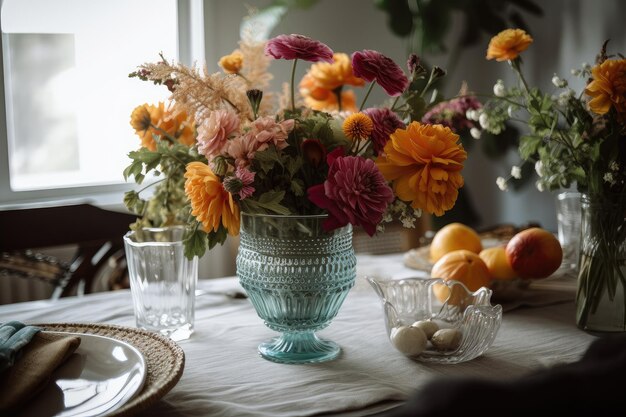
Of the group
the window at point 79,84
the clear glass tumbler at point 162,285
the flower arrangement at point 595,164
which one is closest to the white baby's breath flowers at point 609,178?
the flower arrangement at point 595,164

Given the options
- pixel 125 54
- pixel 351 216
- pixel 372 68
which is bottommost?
pixel 351 216

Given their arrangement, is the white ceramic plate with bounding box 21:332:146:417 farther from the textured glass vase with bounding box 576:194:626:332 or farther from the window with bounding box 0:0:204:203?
the window with bounding box 0:0:204:203

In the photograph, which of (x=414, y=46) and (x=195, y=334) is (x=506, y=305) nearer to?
(x=195, y=334)

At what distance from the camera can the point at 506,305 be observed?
1322 millimetres

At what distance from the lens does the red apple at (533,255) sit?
4.35 feet

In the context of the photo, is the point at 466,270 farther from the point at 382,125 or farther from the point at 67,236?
the point at 67,236

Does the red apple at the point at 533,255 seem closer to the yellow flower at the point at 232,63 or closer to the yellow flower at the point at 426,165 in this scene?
the yellow flower at the point at 426,165

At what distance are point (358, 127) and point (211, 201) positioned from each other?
0.69 feet

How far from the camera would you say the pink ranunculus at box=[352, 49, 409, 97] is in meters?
1.01

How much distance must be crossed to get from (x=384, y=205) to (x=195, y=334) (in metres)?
0.43

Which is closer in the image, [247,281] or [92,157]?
[247,281]

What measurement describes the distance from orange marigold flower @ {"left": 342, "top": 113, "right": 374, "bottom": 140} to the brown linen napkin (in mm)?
430

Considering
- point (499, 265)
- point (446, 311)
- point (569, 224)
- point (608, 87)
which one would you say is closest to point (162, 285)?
point (446, 311)

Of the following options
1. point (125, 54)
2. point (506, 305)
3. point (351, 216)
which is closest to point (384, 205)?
point (351, 216)
